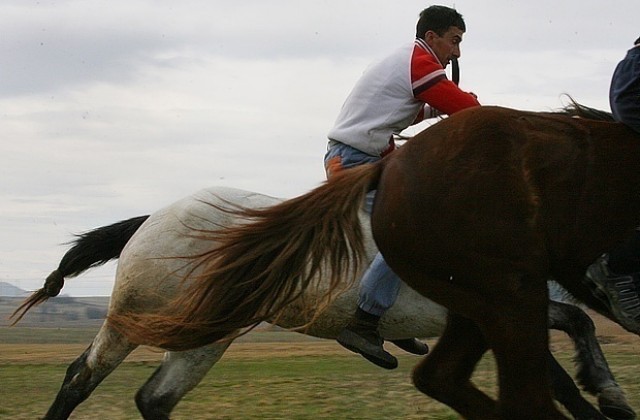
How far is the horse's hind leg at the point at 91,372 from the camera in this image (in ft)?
21.2

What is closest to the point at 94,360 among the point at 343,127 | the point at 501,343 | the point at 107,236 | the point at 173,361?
the point at 173,361

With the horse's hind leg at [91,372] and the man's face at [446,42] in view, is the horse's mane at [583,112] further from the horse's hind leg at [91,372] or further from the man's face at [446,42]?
the horse's hind leg at [91,372]

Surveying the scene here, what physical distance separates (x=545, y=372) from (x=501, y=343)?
0.67 feet

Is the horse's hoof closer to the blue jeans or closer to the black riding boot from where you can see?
the black riding boot

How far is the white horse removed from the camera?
6.13m

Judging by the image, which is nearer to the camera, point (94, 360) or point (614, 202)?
point (614, 202)

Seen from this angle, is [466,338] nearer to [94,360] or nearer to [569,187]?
[569,187]

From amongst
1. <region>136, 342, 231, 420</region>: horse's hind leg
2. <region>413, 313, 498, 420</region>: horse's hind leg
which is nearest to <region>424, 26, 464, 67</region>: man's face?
<region>413, 313, 498, 420</region>: horse's hind leg

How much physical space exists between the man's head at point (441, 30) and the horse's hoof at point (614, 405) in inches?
78.2

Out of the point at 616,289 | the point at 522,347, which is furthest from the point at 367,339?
the point at 522,347

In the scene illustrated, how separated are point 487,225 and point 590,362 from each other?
234cm

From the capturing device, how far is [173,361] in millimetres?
6480

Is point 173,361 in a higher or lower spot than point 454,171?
lower

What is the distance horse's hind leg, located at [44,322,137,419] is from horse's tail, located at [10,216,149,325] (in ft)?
2.93
